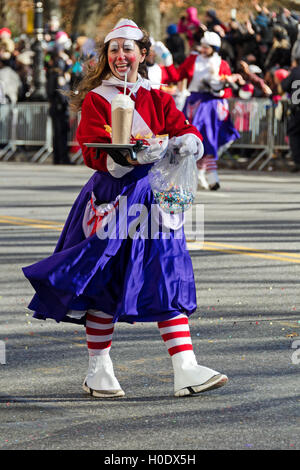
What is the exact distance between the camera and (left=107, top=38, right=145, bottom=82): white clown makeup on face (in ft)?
19.2

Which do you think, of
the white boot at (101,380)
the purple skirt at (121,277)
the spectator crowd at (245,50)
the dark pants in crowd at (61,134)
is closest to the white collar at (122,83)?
the purple skirt at (121,277)

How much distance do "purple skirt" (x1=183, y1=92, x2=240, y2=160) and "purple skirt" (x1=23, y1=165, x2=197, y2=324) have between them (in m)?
11.2

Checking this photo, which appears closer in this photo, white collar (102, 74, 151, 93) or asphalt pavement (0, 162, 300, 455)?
asphalt pavement (0, 162, 300, 455)

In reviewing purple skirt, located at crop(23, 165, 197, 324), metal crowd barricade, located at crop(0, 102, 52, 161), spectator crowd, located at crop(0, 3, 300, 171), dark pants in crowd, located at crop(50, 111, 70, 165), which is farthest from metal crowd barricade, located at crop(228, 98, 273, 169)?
purple skirt, located at crop(23, 165, 197, 324)

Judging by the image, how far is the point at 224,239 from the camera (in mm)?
11383

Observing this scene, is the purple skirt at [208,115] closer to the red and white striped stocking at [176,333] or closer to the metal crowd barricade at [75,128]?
the metal crowd barricade at [75,128]

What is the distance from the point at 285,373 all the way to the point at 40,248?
511cm

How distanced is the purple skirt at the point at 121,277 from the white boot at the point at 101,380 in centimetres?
23

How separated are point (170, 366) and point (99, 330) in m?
0.67

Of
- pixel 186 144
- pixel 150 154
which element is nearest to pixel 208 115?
pixel 186 144

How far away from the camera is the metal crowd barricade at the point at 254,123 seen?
67.2 ft

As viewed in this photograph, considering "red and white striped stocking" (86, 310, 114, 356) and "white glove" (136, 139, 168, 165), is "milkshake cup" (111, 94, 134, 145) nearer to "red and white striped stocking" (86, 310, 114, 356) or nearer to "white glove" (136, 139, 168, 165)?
"white glove" (136, 139, 168, 165)

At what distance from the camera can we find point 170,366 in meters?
6.29

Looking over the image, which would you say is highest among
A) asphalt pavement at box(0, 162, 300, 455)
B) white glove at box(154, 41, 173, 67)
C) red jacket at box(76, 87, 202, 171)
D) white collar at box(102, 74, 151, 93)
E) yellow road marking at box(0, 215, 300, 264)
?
white collar at box(102, 74, 151, 93)
